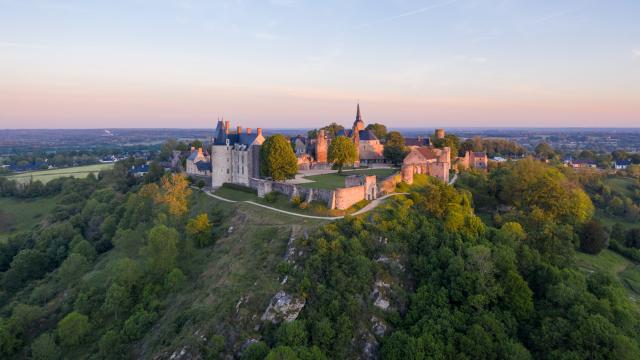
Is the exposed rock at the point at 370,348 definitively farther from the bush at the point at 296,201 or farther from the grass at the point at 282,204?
the bush at the point at 296,201

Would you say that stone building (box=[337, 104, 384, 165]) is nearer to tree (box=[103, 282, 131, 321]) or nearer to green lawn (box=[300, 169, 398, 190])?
green lawn (box=[300, 169, 398, 190])

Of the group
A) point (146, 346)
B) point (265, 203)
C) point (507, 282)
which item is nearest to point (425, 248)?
point (507, 282)

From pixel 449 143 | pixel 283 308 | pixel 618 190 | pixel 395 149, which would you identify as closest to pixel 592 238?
pixel 449 143

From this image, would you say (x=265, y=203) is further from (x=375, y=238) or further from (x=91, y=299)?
(x=91, y=299)

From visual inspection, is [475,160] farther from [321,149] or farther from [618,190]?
[321,149]

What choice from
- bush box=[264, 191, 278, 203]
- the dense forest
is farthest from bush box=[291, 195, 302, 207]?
the dense forest
